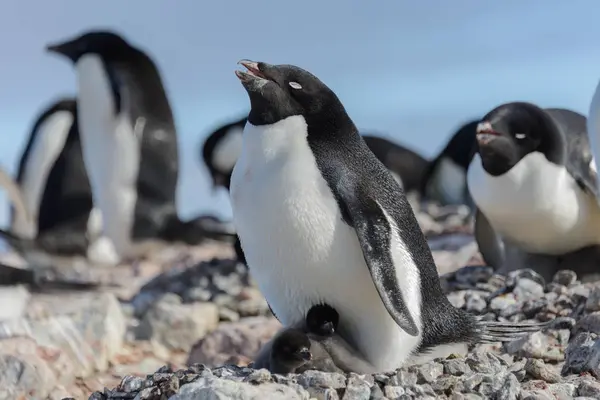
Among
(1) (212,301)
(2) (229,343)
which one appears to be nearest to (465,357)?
(2) (229,343)

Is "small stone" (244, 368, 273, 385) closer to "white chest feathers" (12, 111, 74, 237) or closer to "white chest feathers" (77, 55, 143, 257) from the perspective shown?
"white chest feathers" (77, 55, 143, 257)

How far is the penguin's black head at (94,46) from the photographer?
11227 mm

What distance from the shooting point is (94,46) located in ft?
36.9

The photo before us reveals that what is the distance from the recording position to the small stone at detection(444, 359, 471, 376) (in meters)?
3.79

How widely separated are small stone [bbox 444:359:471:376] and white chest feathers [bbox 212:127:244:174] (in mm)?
8074

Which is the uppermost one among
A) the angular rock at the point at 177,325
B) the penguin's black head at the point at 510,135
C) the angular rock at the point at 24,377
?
the penguin's black head at the point at 510,135

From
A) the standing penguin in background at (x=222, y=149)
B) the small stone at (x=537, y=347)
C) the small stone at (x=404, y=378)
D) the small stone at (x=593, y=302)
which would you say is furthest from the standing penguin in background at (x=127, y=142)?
the small stone at (x=404, y=378)

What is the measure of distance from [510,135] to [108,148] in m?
5.63

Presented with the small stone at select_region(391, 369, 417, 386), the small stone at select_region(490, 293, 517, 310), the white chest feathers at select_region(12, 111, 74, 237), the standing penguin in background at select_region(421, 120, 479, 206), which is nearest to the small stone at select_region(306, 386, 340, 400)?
the small stone at select_region(391, 369, 417, 386)

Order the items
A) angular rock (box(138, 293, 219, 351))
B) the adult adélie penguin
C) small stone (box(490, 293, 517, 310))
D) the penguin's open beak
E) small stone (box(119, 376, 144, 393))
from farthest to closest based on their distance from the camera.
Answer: angular rock (box(138, 293, 219, 351))
the penguin's open beak
small stone (box(490, 293, 517, 310))
the adult adélie penguin
small stone (box(119, 376, 144, 393))

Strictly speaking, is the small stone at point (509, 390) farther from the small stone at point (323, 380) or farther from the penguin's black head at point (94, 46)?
the penguin's black head at point (94, 46)

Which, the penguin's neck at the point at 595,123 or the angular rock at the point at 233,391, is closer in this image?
the angular rock at the point at 233,391

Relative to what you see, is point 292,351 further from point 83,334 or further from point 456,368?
point 83,334

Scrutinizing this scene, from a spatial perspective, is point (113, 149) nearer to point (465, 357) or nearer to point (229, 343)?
point (229, 343)
